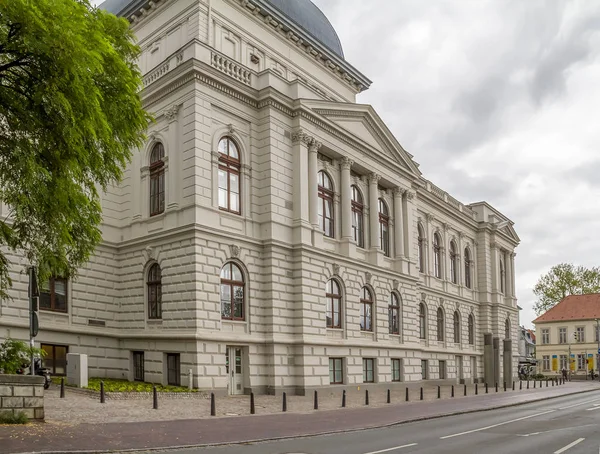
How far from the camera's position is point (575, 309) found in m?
91.6

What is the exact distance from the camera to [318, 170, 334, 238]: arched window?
1459 inches

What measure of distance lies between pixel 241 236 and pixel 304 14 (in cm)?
2004

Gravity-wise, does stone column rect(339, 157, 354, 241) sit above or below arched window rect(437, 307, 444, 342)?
above

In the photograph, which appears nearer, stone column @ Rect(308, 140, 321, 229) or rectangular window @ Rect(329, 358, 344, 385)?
stone column @ Rect(308, 140, 321, 229)

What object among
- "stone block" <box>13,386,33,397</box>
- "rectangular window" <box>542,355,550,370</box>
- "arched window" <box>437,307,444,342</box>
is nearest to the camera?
"stone block" <box>13,386,33,397</box>

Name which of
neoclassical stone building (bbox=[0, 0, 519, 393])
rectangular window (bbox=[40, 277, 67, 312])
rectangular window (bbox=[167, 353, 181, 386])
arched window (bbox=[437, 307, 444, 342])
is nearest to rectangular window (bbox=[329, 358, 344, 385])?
neoclassical stone building (bbox=[0, 0, 519, 393])

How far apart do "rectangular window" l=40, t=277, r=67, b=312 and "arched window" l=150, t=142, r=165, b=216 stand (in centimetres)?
543

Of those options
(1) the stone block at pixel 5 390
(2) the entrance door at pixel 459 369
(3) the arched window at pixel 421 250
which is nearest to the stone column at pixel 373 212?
(3) the arched window at pixel 421 250

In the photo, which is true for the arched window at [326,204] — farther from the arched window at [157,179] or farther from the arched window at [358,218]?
the arched window at [157,179]

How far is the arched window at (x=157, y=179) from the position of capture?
32.6m

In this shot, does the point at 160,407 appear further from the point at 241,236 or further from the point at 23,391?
the point at 241,236

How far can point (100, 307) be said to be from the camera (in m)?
32.8

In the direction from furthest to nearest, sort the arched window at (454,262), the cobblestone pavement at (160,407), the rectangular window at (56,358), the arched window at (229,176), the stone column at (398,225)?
the arched window at (454,262)
the stone column at (398,225)
the arched window at (229,176)
the rectangular window at (56,358)
the cobblestone pavement at (160,407)

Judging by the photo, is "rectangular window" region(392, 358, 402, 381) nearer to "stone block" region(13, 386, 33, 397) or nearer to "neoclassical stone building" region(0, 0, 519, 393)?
"neoclassical stone building" region(0, 0, 519, 393)
